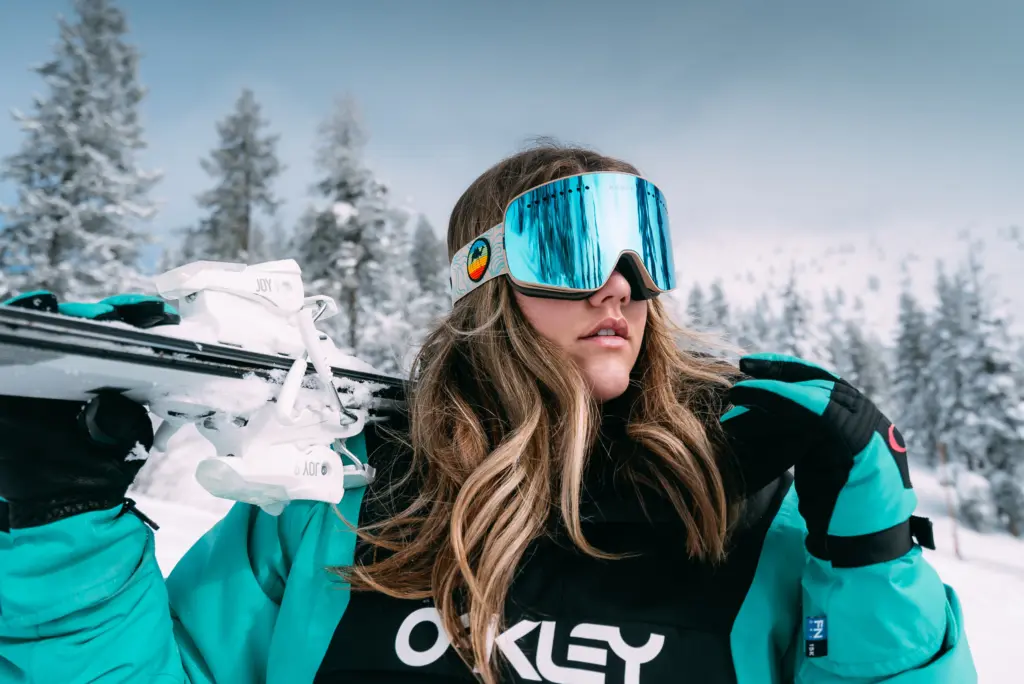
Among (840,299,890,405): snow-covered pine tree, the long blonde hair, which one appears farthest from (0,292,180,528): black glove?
(840,299,890,405): snow-covered pine tree

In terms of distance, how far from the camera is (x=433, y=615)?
5.42ft

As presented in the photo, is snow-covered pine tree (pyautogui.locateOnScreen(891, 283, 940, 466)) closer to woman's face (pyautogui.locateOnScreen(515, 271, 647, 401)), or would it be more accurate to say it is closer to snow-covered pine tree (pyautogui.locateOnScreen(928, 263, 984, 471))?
snow-covered pine tree (pyautogui.locateOnScreen(928, 263, 984, 471))

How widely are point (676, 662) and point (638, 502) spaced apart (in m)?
0.44

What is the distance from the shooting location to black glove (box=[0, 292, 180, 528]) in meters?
1.40

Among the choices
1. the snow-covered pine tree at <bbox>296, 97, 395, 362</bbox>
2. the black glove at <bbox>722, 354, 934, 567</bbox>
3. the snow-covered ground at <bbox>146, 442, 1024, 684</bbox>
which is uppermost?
the snow-covered pine tree at <bbox>296, 97, 395, 362</bbox>

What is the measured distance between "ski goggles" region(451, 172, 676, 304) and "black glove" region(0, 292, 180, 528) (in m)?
1.11

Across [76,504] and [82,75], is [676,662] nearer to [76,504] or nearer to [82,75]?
[76,504]

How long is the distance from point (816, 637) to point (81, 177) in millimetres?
18106

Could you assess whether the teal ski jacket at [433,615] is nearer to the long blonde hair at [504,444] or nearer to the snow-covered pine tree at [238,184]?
the long blonde hair at [504,444]

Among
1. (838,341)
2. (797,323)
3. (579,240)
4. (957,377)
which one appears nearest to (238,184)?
(579,240)

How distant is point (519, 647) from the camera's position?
158 centimetres

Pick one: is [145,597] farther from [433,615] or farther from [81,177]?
[81,177]

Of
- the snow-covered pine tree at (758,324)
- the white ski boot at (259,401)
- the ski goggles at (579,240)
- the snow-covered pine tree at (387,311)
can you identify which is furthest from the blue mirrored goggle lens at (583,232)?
the snow-covered pine tree at (758,324)

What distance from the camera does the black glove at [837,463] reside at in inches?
56.2
